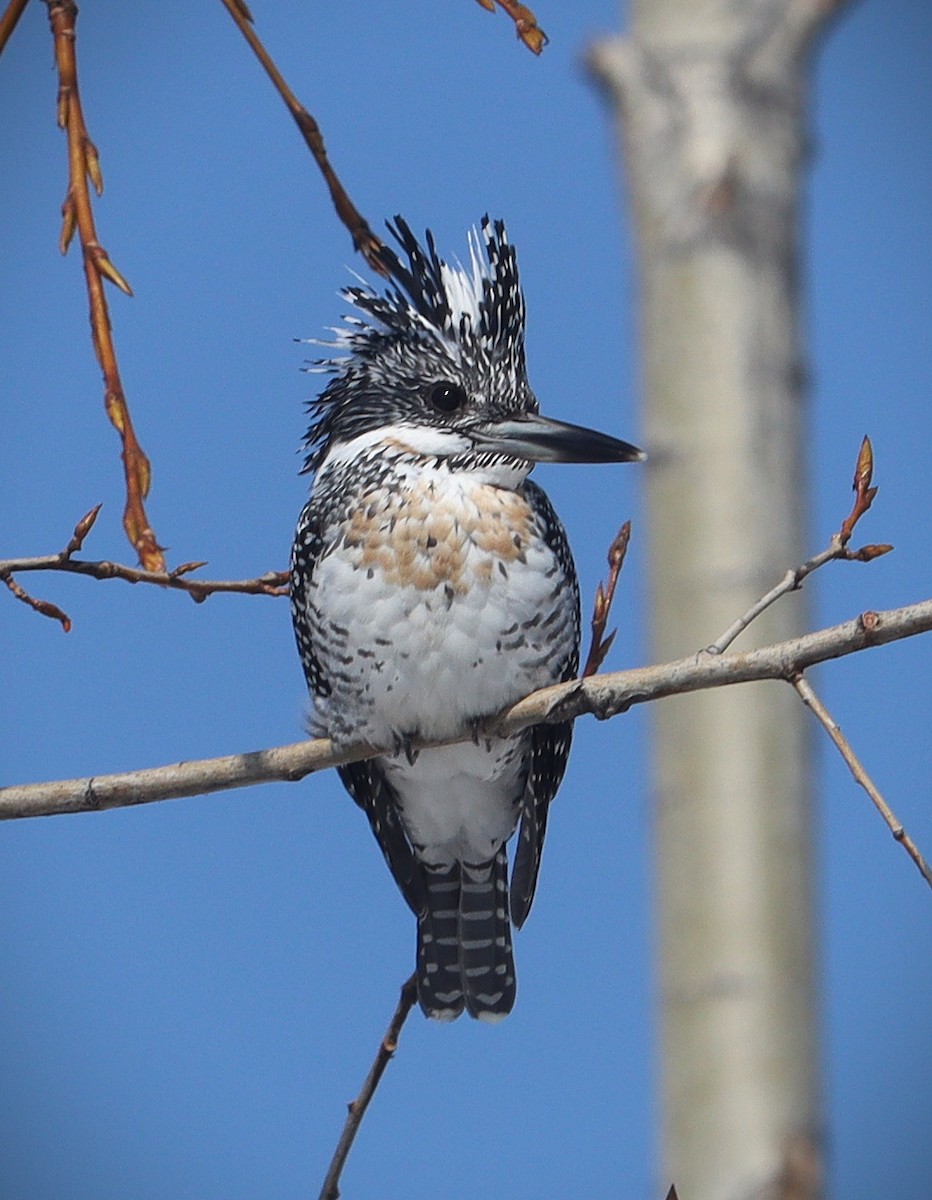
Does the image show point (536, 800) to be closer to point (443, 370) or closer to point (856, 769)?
point (443, 370)

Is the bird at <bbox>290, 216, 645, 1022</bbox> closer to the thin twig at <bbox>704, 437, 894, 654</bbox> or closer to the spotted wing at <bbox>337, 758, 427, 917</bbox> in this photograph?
the spotted wing at <bbox>337, 758, 427, 917</bbox>

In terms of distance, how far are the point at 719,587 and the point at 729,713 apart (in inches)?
9.0

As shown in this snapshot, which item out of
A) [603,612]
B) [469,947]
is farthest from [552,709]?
[469,947]

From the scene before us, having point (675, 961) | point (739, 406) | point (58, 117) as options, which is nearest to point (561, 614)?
point (739, 406)

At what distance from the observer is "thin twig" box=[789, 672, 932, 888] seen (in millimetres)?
2104

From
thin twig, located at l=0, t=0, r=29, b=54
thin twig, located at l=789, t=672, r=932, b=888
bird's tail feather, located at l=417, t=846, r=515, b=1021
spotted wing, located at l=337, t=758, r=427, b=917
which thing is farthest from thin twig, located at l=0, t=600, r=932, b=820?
thin twig, located at l=0, t=0, r=29, b=54

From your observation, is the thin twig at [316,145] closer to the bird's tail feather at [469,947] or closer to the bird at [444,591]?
the bird at [444,591]

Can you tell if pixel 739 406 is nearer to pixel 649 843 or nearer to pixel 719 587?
pixel 719 587

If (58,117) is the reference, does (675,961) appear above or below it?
below

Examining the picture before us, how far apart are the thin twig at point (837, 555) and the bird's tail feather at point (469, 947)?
1.71 meters

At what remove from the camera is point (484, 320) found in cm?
369

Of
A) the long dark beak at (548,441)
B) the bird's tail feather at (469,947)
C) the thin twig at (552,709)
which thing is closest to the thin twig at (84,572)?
the thin twig at (552,709)

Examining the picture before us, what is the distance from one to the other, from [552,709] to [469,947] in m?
1.39

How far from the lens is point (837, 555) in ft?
8.18
